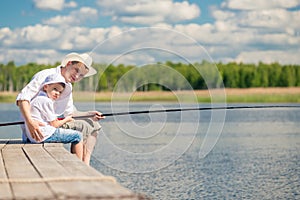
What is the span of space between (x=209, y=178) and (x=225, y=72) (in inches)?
2561

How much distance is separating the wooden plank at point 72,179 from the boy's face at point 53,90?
75 centimetres

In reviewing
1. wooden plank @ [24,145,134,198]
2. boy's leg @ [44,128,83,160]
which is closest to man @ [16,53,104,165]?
boy's leg @ [44,128,83,160]

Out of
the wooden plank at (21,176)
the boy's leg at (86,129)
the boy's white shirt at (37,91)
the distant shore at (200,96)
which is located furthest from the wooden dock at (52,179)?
the distant shore at (200,96)

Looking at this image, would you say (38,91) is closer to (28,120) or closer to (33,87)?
(33,87)

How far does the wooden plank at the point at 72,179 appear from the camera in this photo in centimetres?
416

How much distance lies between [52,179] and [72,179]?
0.45 feet

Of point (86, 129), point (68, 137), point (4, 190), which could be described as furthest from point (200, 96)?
point (4, 190)

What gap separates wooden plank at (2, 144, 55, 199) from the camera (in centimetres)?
422

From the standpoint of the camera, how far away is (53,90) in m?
6.78

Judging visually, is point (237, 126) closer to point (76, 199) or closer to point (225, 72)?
point (76, 199)

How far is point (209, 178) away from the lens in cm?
Result: 1215

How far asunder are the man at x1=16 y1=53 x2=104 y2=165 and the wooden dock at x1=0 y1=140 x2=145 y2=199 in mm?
453

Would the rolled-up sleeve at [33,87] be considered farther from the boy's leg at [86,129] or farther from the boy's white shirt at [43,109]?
the boy's leg at [86,129]

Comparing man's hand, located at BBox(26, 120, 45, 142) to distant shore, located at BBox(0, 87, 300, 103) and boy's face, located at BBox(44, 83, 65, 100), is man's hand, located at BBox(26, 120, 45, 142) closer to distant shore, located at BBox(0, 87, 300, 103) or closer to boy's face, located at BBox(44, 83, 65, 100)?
boy's face, located at BBox(44, 83, 65, 100)
